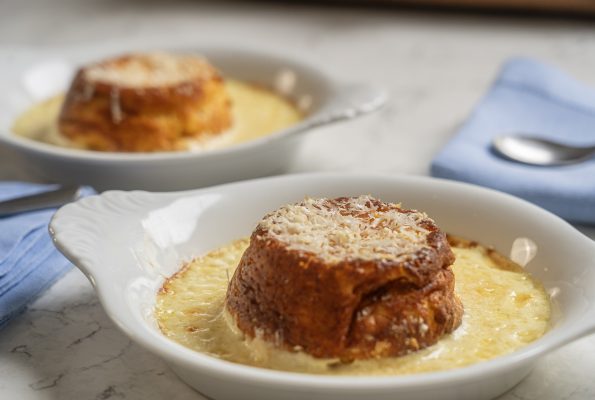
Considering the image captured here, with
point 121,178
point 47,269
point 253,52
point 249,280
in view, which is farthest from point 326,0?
point 249,280

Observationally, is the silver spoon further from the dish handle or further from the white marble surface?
the dish handle

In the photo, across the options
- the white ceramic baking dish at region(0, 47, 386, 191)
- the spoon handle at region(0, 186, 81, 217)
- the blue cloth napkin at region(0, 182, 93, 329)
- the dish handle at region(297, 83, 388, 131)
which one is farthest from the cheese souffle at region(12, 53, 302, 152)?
the blue cloth napkin at region(0, 182, 93, 329)

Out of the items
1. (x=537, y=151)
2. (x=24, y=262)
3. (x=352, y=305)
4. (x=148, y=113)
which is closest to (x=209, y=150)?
(x=148, y=113)

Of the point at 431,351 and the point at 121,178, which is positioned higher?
the point at 431,351

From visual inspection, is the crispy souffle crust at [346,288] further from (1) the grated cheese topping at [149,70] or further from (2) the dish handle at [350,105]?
(1) the grated cheese topping at [149,70]

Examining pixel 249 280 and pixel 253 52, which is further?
pixel 253 52

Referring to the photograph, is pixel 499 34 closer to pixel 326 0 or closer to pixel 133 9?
pixel 326 0
